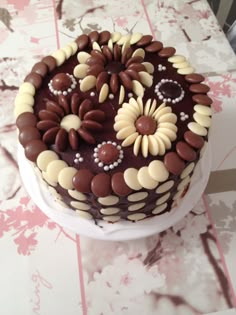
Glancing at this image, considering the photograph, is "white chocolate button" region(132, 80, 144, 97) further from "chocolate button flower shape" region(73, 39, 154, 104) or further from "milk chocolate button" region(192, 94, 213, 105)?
"milk chocolate button" region(192, 94, 213, 105)

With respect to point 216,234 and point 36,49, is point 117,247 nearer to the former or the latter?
point 216,234

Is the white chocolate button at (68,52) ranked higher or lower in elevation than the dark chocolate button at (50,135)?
higher

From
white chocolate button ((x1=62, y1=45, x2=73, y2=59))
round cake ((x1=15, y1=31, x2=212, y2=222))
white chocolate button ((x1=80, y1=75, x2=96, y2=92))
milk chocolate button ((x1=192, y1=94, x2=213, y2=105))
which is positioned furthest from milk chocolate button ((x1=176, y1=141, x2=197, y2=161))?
white chocolate button ((x1=62, y1=45, x2=73, y2=59))

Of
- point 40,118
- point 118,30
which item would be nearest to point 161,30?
point 118,30

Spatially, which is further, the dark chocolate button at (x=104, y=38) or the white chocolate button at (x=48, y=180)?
the dark chocolate button at (x=104, y=38)

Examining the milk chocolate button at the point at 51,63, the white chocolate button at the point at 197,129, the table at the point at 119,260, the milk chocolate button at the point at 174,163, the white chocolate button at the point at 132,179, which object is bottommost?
the table at the point at 119,260

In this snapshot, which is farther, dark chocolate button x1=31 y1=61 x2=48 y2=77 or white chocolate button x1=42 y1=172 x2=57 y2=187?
dark chocolate button x1=31 y1=61 x2=48 y2=77

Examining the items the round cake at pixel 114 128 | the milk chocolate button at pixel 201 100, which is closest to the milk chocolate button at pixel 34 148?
the round cake at pixel 114 128

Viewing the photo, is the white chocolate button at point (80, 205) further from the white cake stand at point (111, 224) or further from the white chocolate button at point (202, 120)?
the white chocolate button at point (202, 120)
